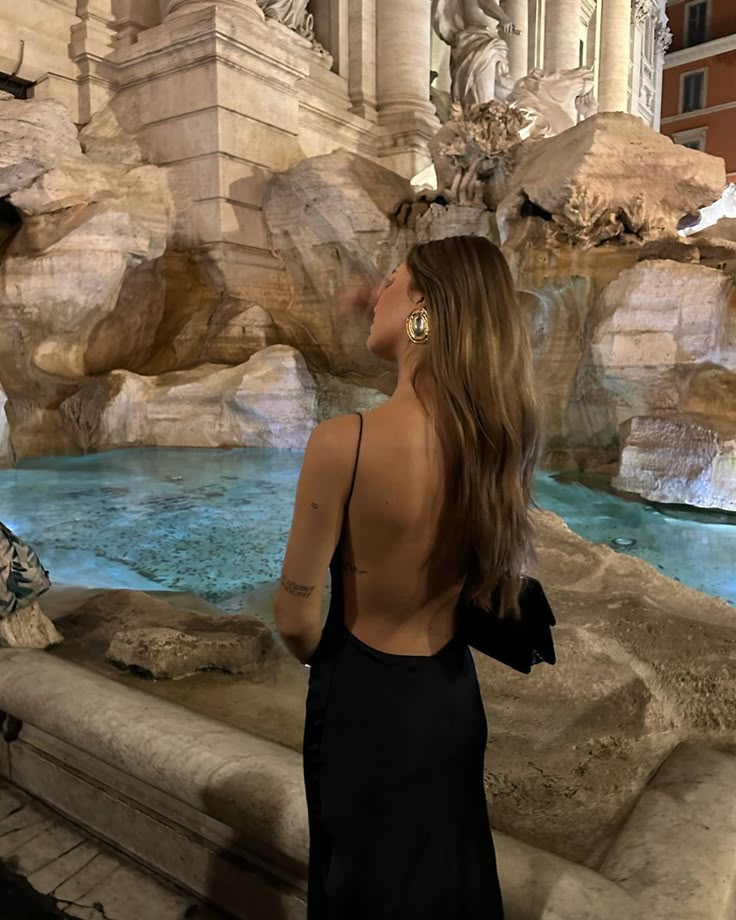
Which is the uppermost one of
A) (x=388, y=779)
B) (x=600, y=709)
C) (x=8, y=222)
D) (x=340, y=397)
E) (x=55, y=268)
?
(x=8, y=222)

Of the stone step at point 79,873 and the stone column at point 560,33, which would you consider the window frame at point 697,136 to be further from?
the stone step at point 79,873

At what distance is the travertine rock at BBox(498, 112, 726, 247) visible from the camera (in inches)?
250

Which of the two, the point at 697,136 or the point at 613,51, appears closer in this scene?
the point at 613,51

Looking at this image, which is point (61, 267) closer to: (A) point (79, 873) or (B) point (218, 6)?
(B) point (218, 6)

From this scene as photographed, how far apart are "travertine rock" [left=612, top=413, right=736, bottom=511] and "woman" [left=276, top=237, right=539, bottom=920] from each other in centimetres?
435

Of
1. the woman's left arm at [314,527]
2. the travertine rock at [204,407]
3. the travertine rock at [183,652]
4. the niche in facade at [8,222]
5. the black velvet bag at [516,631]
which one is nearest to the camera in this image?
the woman's left arm at [314,527]

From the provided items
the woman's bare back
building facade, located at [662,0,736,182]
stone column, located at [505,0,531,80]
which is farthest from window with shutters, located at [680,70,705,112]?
the woman's bare back

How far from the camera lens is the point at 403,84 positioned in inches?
446

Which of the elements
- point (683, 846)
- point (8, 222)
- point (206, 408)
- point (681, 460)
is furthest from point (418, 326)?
point (8, 222)

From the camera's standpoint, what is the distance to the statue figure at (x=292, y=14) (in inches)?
392

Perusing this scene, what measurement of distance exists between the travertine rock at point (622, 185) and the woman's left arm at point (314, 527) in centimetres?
603

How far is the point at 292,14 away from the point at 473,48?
12.7 feet

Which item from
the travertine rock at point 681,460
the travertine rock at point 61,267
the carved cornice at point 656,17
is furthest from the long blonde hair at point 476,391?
the carved cornice at point 656,17

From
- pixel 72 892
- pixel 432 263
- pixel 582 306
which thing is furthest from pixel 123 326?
pixel 432 263
